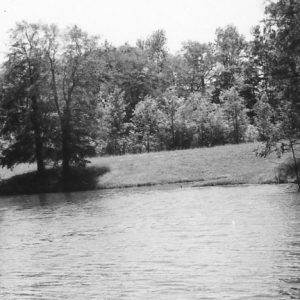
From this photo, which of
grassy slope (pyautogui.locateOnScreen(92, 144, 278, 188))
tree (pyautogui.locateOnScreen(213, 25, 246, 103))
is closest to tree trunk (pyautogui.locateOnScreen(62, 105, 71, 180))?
grassy slope (pyautogui.locateOnScreen(92, 144, 278, 188))

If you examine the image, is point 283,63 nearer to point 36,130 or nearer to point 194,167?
point 194,167

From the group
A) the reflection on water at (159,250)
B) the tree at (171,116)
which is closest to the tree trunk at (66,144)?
the tree at (171,116)

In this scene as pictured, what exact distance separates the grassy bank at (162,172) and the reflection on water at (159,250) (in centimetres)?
1157

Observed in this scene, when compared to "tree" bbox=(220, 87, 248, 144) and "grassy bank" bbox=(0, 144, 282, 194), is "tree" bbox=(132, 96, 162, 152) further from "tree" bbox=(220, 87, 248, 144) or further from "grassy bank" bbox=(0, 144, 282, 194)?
"grassy bank" bbox=(0, 144, 282, 194)

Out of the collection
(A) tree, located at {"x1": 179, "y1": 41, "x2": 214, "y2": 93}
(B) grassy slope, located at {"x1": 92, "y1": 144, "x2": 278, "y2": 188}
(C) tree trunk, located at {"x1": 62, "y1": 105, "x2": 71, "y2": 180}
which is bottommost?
(B) grassy slope, located at {"x1": 92, "y1": 144, "x2": 278, "y2": 188}

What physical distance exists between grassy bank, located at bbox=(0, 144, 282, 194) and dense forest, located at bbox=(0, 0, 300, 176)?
1.72 meters

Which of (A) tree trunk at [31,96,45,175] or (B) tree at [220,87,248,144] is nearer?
(A) tree trunk at [31,96,45,175]

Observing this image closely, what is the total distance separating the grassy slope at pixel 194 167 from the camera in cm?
4190

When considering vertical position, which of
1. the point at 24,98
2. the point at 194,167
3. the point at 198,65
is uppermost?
the point at 198,65

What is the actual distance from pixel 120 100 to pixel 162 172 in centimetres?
2293

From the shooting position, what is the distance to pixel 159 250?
53.6 ft

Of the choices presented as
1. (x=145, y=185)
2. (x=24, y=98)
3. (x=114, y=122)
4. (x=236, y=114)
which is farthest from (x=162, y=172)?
(x=114, y=122)

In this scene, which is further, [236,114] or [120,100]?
[120,100]

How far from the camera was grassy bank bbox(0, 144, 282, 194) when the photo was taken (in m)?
42.8
